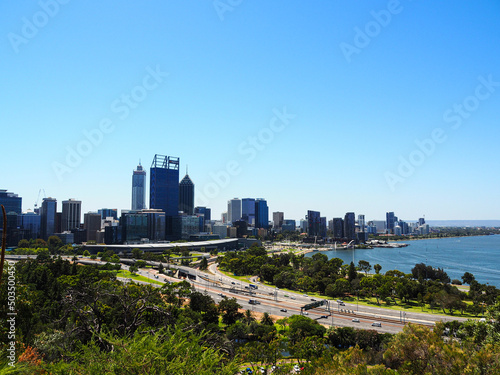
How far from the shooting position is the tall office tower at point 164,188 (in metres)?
120

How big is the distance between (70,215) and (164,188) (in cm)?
3174

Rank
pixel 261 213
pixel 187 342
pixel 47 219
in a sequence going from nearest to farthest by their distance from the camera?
1. pixel 187 342
2. pixel 47 219
3. pixel 261 213

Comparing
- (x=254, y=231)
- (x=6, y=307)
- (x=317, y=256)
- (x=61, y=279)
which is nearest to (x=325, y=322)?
(x=6, y=307)

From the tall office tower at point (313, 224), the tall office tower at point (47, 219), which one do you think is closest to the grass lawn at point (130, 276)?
the tall office tower at point (47, 219)

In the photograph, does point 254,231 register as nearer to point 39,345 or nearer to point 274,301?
point 274,301

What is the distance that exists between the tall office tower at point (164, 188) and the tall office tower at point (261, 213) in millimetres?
75947

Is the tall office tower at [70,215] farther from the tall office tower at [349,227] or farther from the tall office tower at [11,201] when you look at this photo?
the tall office tower at [349,227]

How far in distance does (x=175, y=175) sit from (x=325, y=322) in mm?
104450

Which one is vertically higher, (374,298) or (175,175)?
(175,175)

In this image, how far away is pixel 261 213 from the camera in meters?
195

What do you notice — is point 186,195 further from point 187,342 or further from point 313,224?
point 187,342

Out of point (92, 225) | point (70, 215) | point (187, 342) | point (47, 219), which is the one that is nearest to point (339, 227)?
point (92, 225)

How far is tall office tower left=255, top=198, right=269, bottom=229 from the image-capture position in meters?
193

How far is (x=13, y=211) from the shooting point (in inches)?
3438
